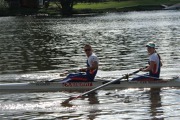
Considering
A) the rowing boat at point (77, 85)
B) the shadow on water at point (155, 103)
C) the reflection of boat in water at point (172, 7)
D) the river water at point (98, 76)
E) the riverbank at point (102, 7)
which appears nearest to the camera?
the shadow on water at point (155, 103)

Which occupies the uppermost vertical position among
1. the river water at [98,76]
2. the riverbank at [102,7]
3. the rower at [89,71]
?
the rower at [89,71]

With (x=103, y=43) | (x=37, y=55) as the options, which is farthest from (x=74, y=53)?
(x=103, y=43)

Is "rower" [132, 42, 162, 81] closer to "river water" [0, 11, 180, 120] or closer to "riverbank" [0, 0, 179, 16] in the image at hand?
"river water" [0, 11, 180, 120]

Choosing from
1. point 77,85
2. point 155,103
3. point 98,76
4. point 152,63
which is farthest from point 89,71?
point 98,76

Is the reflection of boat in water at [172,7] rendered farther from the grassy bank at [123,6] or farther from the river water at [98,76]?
the river water at [98,76]

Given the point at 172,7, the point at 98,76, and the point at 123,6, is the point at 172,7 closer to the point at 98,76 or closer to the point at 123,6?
the point at 123,6

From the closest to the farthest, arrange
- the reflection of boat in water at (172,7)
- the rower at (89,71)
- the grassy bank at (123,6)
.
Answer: the rower at (89,71) → the grassy bank at (123,6) → the reflection of boat in water at (172,7)

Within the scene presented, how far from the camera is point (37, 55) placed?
39125mm

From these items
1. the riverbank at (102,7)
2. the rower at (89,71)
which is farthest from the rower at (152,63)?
the riverbank at (102,7)

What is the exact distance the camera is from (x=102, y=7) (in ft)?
474

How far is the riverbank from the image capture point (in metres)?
130

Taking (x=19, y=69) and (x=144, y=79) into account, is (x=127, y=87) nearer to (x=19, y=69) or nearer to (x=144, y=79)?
(x=144, y=79)

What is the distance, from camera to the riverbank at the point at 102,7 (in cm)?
12962

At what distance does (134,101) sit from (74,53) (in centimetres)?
2073
